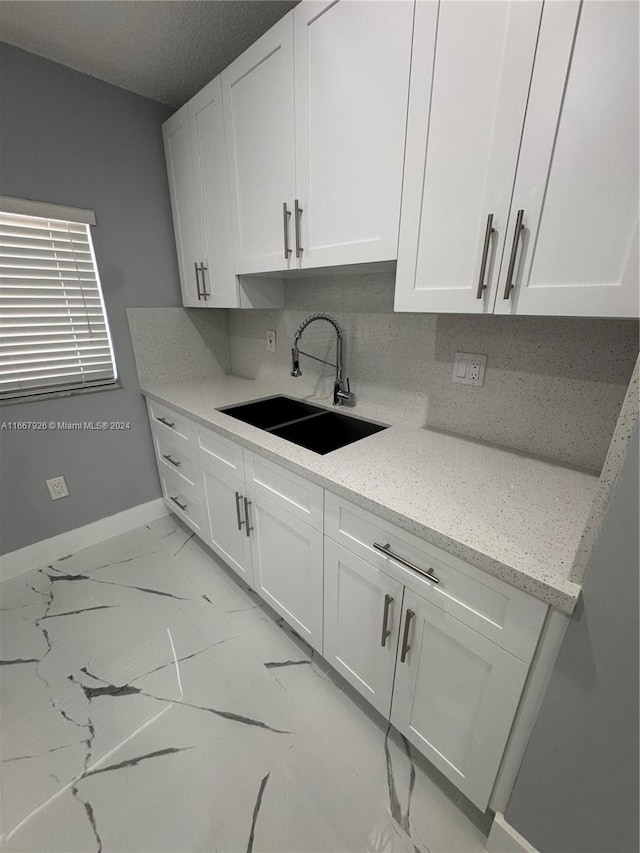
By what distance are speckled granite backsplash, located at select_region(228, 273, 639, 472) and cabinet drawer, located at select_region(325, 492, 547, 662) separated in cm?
61

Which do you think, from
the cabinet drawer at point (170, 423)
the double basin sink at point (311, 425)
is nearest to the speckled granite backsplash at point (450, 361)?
the double basin sink at point (311, 425)

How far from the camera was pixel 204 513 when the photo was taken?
6.16 ft

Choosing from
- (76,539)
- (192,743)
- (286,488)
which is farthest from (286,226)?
(76,539)

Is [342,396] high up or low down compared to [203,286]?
down

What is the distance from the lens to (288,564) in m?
1.36

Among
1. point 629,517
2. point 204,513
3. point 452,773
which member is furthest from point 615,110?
point 204,513

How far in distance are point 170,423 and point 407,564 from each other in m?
1.57

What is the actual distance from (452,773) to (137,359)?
233 cm

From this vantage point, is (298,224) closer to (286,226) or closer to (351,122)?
(286,226)

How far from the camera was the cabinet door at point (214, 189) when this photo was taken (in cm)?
150

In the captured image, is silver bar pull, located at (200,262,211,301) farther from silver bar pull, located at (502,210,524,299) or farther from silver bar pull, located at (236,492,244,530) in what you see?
silver bar pull, located at (502,210,524,299)

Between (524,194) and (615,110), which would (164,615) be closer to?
(524,194)

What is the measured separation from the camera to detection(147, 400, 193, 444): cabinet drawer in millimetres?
1798

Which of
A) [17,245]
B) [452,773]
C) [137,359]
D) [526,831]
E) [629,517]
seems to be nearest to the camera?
[629,517]
